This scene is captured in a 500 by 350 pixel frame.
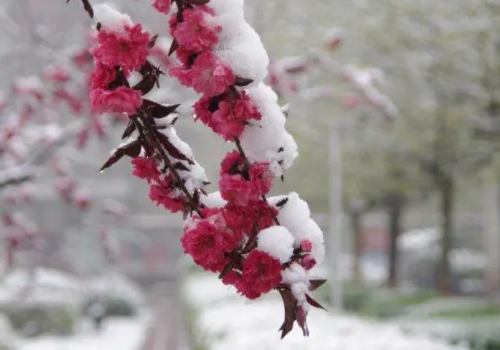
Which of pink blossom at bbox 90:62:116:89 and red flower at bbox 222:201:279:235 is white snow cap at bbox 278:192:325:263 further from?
pink blossom at bbox 90:62:116:89

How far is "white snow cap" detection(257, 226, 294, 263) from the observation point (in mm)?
1569

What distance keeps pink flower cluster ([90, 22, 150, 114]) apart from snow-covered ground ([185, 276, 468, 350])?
3230 mm

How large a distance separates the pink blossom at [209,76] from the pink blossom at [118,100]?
0.13 metres

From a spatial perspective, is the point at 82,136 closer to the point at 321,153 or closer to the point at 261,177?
the point at 261,177

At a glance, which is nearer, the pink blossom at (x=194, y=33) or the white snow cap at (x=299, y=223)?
the pink blossom at (x=194, y=33)

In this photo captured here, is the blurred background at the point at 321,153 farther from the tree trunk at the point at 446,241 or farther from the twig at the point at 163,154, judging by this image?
the twig at the point at 163,154

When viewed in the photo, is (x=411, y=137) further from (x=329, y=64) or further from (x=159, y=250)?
(x=159, y=250)

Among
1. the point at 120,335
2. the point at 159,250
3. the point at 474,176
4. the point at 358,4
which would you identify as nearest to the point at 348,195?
the point at 474,176

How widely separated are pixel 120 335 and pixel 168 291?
1585cm

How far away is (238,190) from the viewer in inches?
61.6

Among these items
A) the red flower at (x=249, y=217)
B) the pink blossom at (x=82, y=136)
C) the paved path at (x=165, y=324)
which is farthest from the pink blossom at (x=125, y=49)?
the paved path at (x=165, y=324)

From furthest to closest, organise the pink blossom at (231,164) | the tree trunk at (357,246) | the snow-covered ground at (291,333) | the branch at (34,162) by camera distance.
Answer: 1. the tree trunk at (357,246)
2. the snow-covered ground at (291,333)
3. the branch at (34,162)
4. the pink blossom at (231,164)

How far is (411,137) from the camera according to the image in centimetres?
1305

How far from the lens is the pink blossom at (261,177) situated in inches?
62.2
